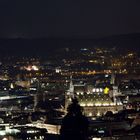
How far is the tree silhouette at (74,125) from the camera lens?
20.3 metres

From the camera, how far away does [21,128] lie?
5969cm

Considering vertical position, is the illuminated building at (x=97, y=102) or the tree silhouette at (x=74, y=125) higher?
the illuminated building at (x=97, y=102)

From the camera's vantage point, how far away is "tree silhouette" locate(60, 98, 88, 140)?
20.3 metres

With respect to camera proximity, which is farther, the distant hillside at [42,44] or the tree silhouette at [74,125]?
the distant hillside at [42,44]

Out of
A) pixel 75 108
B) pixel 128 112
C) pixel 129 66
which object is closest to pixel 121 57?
pixel 129 66

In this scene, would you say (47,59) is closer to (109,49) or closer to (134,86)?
(109,49)

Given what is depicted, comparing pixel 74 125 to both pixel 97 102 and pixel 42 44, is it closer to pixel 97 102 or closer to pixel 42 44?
pixel 97 102

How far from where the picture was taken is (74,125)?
20328mm

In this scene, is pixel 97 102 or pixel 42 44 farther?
pixel 42 44

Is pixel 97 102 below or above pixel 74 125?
above

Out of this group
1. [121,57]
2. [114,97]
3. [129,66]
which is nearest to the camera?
[114,97]

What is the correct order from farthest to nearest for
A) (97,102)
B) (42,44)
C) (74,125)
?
1. (42,44)
2. (97,102)
3. (74,125)

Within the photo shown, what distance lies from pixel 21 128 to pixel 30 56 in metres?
108

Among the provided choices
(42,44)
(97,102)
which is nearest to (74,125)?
(97,102)
